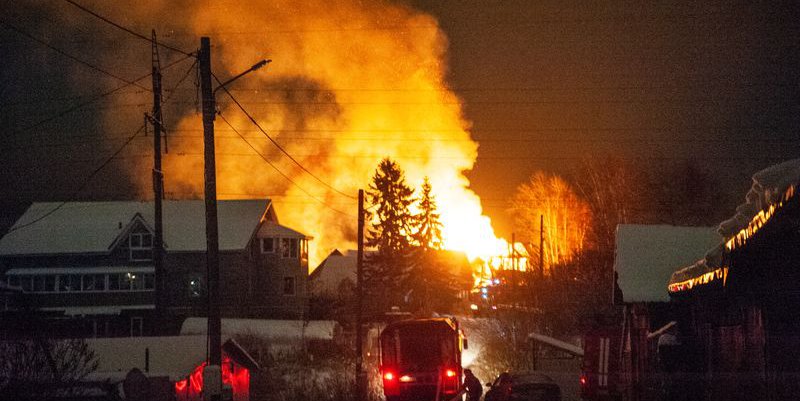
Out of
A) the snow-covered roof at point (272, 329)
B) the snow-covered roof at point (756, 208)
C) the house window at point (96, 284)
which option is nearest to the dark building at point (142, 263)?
the house window at point (96, 284)

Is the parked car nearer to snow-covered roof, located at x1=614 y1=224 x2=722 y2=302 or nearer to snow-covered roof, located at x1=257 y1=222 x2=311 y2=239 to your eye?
snow-covered roof, located at x1=614 y1=224 x2=722 y2=302

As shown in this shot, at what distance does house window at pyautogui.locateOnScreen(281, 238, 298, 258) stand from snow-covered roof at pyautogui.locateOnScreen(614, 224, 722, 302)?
44711mm

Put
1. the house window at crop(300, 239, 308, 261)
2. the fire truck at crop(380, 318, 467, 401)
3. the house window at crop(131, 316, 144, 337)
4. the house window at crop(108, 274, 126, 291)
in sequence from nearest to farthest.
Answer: the fire truck at crop(380, 318, 467, 401) → the house window at crop(131, 316, 144, 337) → the house window at crop(108, 274, 126, 291) → the house window at crop(300, 239, 308, 261)

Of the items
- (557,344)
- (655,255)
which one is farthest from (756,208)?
(557,344)

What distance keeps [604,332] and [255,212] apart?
4247cm

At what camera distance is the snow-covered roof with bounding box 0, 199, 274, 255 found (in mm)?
66062

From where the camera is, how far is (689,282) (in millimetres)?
14438

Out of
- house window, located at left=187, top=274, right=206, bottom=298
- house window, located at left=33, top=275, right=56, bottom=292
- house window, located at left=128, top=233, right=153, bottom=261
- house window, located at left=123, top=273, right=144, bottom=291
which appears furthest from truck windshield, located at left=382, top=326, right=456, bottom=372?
house window, located at left=33, top=275, right=56, bottom=292

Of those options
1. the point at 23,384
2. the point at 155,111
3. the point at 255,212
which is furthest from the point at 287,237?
the point at 23,384

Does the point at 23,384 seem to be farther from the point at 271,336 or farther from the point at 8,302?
the point at 8,302

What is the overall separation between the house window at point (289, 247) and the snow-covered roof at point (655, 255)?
4471 centimetres

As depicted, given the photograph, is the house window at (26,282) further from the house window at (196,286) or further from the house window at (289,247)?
the house window at (289,247)

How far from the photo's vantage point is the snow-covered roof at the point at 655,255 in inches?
963

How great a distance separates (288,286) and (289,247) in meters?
2.94
